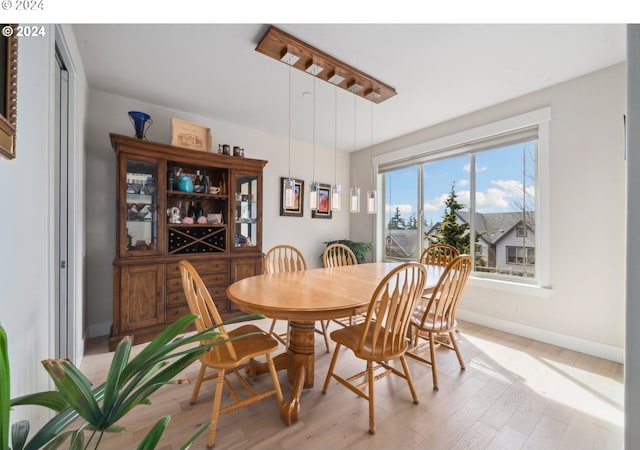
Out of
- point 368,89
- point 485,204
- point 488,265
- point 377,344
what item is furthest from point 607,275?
point 368,89

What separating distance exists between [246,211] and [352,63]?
2.07 m

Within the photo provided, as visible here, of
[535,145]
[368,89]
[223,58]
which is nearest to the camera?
[223,58]

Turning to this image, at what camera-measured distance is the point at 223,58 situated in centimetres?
222

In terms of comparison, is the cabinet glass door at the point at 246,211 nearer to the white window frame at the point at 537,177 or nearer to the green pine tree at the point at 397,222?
the green pine tree at the point at 397,222

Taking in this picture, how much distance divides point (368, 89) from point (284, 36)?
3.32ft

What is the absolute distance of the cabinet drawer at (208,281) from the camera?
2.78 meters

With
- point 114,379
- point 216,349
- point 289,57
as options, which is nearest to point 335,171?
point 289,57

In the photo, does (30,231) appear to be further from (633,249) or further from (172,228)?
(633,249)

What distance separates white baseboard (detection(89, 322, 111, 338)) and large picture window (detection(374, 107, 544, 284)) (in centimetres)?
391

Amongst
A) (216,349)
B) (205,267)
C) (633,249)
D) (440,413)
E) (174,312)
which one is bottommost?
(440,413)

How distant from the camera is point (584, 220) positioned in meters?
2.45

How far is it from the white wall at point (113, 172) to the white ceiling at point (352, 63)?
19 centimetres
